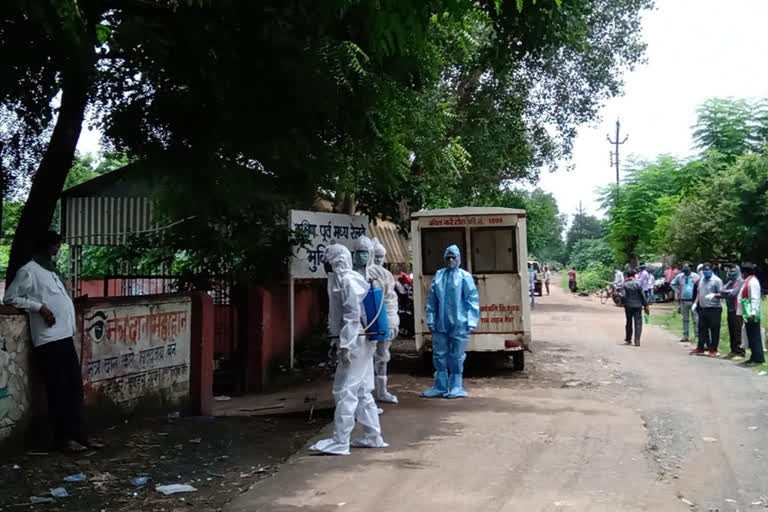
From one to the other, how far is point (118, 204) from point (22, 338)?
8.36 meters

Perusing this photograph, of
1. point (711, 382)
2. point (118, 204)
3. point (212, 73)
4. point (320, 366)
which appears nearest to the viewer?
point (212, 73)

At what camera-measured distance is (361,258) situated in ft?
25.7

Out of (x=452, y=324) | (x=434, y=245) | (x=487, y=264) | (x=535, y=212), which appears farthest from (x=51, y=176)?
(x=535, y=212)

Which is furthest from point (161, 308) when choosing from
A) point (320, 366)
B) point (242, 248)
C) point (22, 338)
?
point (320, 366)

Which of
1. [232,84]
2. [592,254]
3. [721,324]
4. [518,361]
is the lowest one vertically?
[518,361]

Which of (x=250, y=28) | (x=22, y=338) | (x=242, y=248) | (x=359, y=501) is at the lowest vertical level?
(x=359, y=501)

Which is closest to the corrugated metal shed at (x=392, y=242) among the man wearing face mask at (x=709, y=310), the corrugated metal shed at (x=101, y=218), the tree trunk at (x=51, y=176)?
the corrugated metal shed at (x=101, y=218)

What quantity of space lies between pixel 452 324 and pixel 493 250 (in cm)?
235

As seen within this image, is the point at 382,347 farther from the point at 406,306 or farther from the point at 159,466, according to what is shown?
the point at 406,306

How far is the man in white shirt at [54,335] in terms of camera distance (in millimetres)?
6488

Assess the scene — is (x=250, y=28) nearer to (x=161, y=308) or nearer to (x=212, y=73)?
(x=212, y=73)

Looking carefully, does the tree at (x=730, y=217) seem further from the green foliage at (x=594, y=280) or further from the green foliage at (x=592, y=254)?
the green foliage at (x=592, y=254)

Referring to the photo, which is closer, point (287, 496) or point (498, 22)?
point (287, 496)

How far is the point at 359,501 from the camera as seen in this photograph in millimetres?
5379
